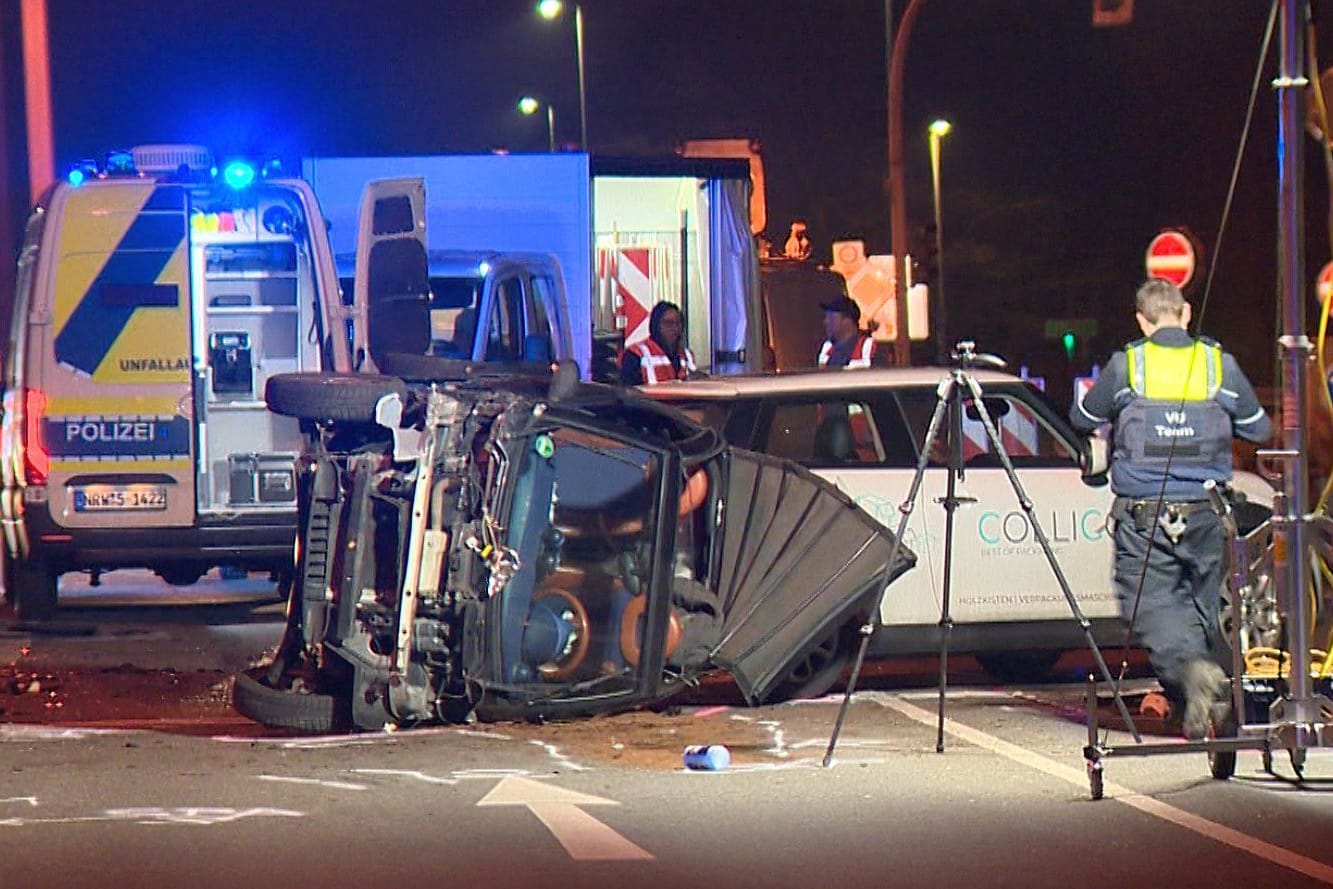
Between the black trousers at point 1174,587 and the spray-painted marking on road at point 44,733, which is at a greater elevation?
the black trousers at point 1174,587

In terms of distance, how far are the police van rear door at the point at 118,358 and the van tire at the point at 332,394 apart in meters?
5.05

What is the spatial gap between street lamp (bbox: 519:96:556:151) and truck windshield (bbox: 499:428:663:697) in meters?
47.8

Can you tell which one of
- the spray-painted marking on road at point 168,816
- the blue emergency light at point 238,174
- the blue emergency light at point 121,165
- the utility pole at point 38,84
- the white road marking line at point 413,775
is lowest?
the white road marking line at point 413,775

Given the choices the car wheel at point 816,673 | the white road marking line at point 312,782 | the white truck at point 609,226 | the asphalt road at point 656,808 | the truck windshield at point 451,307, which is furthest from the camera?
the white truck at point 609,226

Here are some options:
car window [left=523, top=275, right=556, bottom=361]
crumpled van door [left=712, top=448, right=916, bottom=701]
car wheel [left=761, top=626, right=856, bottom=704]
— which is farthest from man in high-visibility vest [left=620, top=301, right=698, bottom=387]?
crumpled van door [left=712, top=448, right=916, bottom=701]

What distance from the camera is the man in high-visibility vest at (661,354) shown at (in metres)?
15.7

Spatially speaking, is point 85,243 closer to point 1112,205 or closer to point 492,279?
point 492,279

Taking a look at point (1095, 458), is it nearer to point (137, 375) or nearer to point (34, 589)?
point (137, 375)

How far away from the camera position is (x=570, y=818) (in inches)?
291

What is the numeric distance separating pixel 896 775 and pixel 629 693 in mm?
1192

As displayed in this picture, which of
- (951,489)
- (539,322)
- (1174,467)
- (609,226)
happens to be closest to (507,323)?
(539,322)

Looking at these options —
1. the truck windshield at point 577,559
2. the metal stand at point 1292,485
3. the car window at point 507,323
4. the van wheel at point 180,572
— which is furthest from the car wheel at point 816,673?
the car window at point 507,323

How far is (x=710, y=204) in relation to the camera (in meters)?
18.6

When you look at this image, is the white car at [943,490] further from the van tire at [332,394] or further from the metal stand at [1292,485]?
the metal stand at [1292,485]
